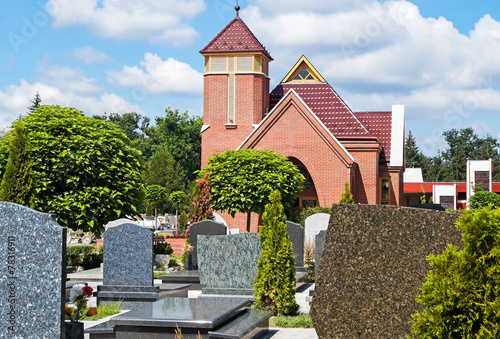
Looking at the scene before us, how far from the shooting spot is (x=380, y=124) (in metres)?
40.4

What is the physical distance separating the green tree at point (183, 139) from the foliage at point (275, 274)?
201ft

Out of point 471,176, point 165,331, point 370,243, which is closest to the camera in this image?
point 370,243

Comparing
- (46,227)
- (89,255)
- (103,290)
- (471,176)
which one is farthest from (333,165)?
(471,176)

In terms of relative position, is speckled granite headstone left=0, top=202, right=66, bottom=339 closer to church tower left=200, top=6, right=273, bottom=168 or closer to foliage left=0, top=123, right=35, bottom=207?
foliage left=0, top=123, right=35, bottom=207

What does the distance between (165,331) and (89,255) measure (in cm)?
1491

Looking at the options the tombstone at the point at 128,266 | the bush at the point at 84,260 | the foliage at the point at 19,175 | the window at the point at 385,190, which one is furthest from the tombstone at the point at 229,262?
the window at the point at 385,190

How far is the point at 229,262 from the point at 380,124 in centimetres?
2853

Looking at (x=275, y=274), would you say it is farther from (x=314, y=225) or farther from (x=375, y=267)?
(x=314, y=225)

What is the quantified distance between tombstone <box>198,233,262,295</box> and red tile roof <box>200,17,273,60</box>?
24.7 m

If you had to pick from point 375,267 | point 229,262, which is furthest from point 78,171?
point 375,267

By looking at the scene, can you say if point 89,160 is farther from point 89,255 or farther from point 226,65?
point 226,65

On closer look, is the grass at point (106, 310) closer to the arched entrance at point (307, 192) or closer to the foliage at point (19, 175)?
the foliage at point (19, 175)

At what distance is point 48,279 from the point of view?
7281 millimetres

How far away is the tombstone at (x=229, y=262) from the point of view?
45.5 ft
